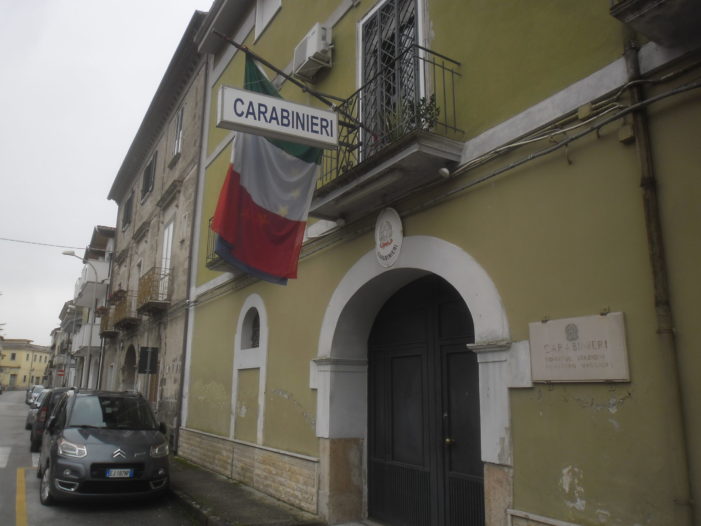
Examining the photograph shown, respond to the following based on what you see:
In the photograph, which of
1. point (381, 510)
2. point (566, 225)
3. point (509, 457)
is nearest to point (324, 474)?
point (381, 510)

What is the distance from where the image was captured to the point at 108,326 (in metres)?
23.3

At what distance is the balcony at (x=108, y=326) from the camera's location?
2266 cm

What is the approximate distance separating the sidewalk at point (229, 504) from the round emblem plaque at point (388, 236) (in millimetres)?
3474

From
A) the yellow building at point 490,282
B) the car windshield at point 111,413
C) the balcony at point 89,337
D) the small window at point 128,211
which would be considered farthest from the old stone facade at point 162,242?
the balcony at point 89,337

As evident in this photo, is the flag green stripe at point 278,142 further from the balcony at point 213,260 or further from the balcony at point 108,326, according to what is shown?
the balcony at point 108,326

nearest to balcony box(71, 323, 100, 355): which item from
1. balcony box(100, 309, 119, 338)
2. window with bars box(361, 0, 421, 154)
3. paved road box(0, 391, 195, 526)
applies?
balcony box(100, 309, 119, 338)

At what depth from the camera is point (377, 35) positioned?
7.83 metres

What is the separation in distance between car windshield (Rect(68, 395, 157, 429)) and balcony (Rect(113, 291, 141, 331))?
29.9 feet

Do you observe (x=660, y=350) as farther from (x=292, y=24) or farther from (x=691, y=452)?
(x=292, y=24)

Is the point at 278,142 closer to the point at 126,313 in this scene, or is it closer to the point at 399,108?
A: the point at 399,108

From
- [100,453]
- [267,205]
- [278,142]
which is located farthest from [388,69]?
[100,453]

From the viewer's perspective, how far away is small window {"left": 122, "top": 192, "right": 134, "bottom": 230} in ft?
79.3

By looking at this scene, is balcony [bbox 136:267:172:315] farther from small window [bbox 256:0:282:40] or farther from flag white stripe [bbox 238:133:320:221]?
flag white stripe [bbox 238:133:320:221]

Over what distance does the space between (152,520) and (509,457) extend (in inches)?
213
